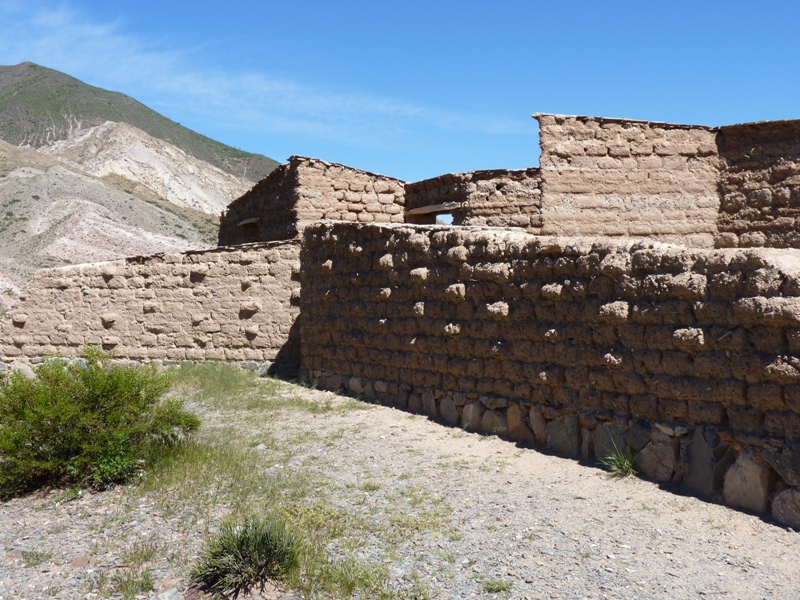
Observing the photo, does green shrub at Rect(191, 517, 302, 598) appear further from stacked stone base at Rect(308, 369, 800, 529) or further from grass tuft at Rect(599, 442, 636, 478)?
stacked stone base at Rect(308, 369, 800, 529)

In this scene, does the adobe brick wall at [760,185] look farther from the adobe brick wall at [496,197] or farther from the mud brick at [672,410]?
the mud brick at [672,410]

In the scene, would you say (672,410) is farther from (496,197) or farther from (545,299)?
(496,197)

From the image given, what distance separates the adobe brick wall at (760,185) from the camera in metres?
10.0

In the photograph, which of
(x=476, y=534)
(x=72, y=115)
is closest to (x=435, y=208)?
(x=476, y=534)

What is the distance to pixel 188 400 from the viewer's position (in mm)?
9664

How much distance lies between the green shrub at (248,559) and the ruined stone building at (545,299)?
316cm

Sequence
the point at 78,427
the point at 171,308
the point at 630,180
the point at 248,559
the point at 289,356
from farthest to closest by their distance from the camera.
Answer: the point at 171,308, the point at 289,356, the point at 630,180, the point at 78,427, the point at 248,559

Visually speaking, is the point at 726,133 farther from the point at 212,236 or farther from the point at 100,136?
the point at 100,136

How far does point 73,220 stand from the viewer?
30.3 meters

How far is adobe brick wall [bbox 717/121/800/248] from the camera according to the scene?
10.0m

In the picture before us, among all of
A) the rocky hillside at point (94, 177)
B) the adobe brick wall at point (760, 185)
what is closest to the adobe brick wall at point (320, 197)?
the adobe brick wall at point (760, 185)

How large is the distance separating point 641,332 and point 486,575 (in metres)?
2.71

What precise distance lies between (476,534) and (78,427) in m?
3.63

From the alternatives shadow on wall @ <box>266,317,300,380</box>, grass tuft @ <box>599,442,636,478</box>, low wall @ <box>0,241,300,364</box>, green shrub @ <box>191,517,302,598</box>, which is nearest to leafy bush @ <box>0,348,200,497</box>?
green shrub @ <box>191,517,302,598</box>
